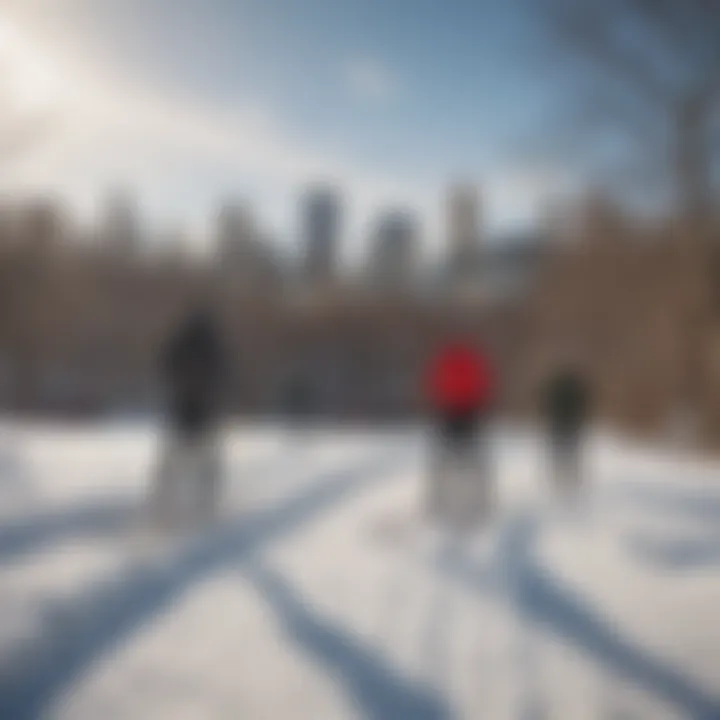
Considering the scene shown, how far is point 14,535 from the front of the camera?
2865mm

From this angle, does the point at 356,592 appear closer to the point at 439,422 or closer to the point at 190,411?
the point at 439,422

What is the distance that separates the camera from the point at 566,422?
363 centimetres

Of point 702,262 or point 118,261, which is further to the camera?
point 702,262

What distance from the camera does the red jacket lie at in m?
3.43

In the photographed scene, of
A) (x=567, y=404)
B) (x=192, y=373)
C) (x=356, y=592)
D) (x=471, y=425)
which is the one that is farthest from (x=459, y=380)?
(x=192, y=373)

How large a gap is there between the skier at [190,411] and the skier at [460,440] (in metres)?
1.31

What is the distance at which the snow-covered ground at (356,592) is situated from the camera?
1.86 meters

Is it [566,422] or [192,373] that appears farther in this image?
[566,422]

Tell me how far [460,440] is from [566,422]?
0.72 metres

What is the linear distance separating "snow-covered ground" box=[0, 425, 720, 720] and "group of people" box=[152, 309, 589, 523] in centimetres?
15

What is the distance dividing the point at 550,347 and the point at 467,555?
1472mm

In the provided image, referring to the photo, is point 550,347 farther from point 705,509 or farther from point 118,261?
point 118,261

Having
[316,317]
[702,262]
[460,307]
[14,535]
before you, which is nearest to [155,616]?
[14,535]

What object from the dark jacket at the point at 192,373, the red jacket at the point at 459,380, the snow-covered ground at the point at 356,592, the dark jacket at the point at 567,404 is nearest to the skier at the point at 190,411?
the dark jacket at the point at 192,373
